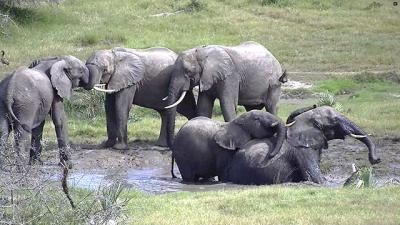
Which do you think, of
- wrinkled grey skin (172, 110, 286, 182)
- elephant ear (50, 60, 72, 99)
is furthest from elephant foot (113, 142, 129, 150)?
wrinkled grey skin (172, 110, 286, 182)

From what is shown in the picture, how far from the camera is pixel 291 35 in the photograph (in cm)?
3684

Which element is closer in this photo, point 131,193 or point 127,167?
point 131,193

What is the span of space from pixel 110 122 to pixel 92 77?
131 centimetres

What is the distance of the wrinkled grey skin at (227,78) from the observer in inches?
768

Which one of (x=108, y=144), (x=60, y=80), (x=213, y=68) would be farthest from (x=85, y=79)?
(x=213, y=68)

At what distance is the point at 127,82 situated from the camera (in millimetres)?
19812

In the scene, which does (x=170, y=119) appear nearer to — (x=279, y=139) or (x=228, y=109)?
(x=228, y=109)

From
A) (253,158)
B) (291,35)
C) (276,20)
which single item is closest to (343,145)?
(253,158)

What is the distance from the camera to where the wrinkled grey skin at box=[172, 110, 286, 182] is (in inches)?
636

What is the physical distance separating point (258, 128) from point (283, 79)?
4.39 m

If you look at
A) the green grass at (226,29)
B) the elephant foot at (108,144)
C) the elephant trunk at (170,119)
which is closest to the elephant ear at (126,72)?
the elephant trunk at (170,119)

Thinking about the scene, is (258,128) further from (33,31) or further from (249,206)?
(33,31)

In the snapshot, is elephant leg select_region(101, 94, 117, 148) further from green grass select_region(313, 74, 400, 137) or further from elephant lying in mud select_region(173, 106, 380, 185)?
green grass select_region(313, 74, 400, 137)

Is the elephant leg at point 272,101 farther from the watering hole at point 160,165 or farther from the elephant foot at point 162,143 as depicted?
the elephant foot at point 162,143
